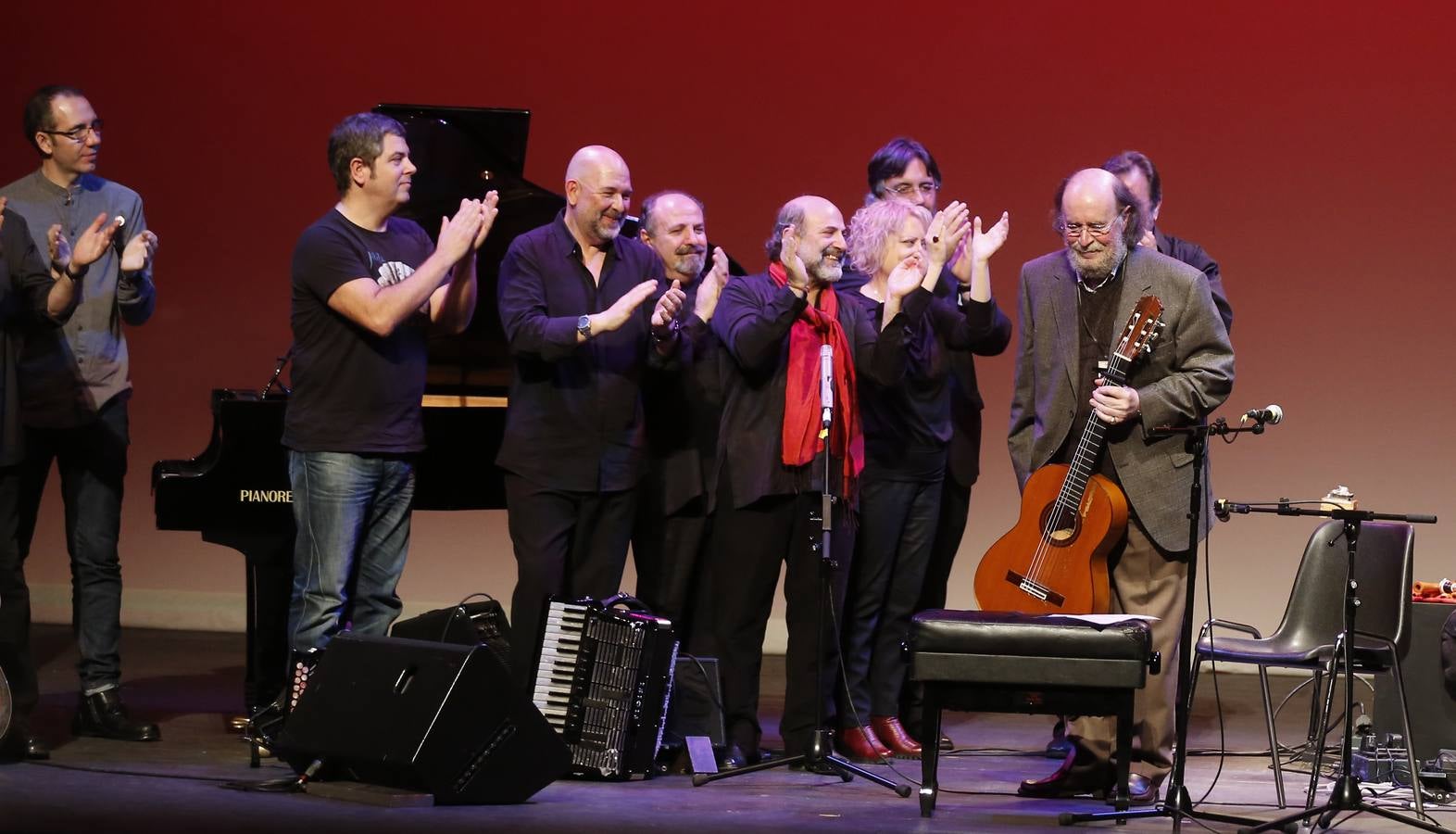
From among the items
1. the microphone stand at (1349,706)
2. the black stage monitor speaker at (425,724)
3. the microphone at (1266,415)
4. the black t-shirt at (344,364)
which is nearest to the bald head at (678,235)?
the black t-shirt at (344,364)

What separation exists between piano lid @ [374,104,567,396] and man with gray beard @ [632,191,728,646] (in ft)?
1.78

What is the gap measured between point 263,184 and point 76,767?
14.1 ft

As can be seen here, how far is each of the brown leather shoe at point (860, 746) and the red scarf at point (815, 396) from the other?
0.80 metres

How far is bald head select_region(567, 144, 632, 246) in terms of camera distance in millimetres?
5074

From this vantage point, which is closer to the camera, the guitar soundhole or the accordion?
the guitar soundhole

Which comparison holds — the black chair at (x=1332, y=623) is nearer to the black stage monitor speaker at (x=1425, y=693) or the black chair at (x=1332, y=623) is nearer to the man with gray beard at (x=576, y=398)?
the black stage monitor speaker at (x=1425, y=693)

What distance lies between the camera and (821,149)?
7859 mm

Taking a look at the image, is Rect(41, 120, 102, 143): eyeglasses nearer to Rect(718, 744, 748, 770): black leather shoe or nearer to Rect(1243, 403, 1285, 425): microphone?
Rect(718, 744, 748, 770): black leather shoe

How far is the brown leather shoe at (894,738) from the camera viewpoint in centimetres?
534

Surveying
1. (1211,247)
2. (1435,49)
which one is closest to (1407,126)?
(1435,49)

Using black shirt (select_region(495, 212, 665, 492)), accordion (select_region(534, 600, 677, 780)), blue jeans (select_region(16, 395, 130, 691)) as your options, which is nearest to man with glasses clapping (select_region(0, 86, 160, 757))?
blue jeans (select_region(16, 395, 130, 691))

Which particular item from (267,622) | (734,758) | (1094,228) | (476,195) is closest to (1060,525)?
(1094,228)

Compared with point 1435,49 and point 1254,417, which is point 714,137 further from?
point 1254,417

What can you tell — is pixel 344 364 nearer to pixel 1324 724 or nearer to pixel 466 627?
pixel 466 627
